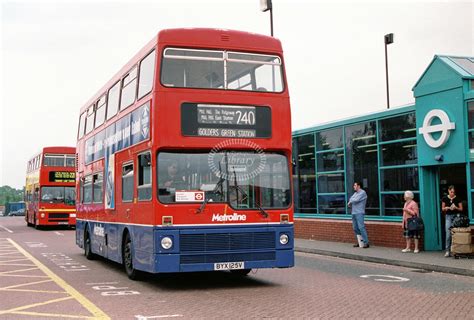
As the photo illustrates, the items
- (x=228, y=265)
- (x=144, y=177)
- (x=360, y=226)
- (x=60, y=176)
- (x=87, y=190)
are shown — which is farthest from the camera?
(x=60, y=176)

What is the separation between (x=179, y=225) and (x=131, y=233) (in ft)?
5.89

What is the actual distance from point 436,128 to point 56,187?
22415 millimetres

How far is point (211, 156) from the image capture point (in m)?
10.7

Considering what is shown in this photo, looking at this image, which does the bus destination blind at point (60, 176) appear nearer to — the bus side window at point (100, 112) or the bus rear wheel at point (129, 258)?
the bus side window at point (100, 112)

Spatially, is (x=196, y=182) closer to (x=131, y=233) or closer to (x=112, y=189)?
(x=131, y=233)

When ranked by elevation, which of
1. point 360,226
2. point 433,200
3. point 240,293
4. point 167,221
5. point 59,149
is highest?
point 59,149

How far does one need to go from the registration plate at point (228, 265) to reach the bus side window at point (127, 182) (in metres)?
2.38

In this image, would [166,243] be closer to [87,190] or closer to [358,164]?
[87,190]

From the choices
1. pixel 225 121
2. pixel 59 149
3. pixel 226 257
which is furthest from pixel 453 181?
pixel 59 149

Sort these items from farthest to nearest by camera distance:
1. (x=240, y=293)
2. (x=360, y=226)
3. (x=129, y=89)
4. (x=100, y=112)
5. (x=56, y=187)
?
(x=56, y=187) → (x=360, y=226) → (x=100, y=112) → (x=129, y=89) → (x=240, y=293)

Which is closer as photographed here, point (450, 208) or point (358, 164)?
point (450, 208)

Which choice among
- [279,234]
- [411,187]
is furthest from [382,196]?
[279,234]

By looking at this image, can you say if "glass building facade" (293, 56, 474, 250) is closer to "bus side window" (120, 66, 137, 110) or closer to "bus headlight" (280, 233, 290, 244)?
"bus headlight" (280, 233, 290, 244)

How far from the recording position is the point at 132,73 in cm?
1266
